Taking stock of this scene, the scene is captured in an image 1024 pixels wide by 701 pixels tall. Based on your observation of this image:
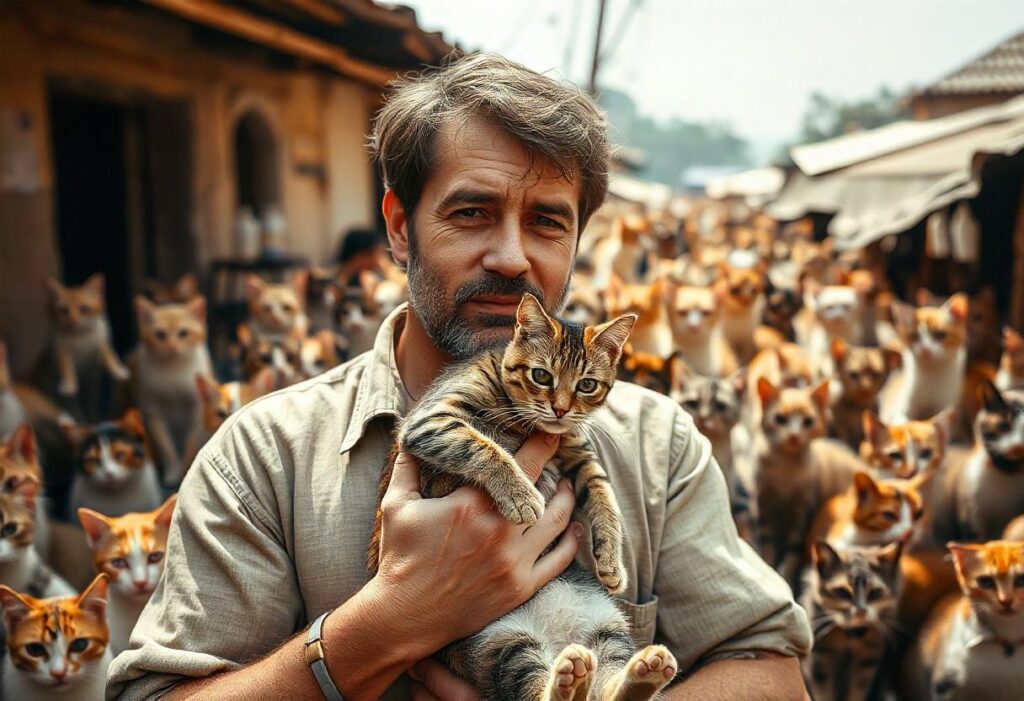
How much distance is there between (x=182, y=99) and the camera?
8.53 metres

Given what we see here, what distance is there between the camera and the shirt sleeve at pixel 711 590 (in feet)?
6.93

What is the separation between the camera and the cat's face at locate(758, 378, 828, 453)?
16.5 feet

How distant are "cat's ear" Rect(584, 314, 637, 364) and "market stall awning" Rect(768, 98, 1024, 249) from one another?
465 cm

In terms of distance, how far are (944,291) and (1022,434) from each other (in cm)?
590

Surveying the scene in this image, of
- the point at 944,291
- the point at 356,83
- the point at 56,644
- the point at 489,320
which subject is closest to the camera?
the point at 489,320

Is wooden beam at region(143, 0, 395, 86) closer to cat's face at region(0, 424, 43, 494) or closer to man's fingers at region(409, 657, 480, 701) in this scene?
cat's face at region(0, 424, 43, 494)

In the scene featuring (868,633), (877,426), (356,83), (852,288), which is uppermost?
(356,83)

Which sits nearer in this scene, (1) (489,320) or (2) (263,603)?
(2) (263,603)

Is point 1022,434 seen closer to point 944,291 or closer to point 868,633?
point 868,633

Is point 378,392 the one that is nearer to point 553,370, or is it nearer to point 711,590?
point 553,370

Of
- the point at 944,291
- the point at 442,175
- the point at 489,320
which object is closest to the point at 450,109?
the point at 442,175

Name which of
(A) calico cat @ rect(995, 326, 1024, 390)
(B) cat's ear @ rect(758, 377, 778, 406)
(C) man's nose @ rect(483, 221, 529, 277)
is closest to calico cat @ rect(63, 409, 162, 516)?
(C) man's nose @ rect(483, 221, 529, 277)

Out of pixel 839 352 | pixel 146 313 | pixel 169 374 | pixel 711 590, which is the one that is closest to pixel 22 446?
pixel 169 374

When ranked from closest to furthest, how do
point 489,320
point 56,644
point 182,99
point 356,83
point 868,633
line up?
point 489,320 < point 56,644 < point 868,633 < point 182,99 < point 356,83
